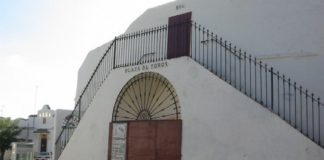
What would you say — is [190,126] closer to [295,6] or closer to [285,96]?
[285,96]

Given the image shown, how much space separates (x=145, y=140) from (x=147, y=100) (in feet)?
4.44

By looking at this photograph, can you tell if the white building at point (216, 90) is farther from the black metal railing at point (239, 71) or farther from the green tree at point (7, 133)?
the green tree at point (7, 133)

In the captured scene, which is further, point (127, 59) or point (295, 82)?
point (127, 59)

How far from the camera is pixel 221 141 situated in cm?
1018

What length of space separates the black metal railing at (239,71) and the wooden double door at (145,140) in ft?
6.42

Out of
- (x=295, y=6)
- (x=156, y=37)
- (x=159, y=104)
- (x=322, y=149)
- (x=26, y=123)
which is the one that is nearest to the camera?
(x=322, y=149)

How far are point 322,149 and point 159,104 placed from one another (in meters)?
5.50

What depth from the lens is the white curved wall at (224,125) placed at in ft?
29.3

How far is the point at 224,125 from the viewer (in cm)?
1016

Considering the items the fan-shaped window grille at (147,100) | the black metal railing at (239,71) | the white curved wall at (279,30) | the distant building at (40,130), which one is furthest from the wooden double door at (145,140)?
the distant building at (40,130)

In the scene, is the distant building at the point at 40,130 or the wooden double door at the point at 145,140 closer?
the wooden double door at the point at 145,140

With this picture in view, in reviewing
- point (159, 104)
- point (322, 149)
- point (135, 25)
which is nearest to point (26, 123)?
point (135, 25)

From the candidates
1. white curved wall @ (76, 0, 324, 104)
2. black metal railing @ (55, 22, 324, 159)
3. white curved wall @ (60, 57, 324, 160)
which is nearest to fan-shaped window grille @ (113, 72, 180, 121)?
white curved wall @ (60, 57, 324, 160)

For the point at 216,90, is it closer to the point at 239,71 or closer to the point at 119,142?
the point at 239,71
